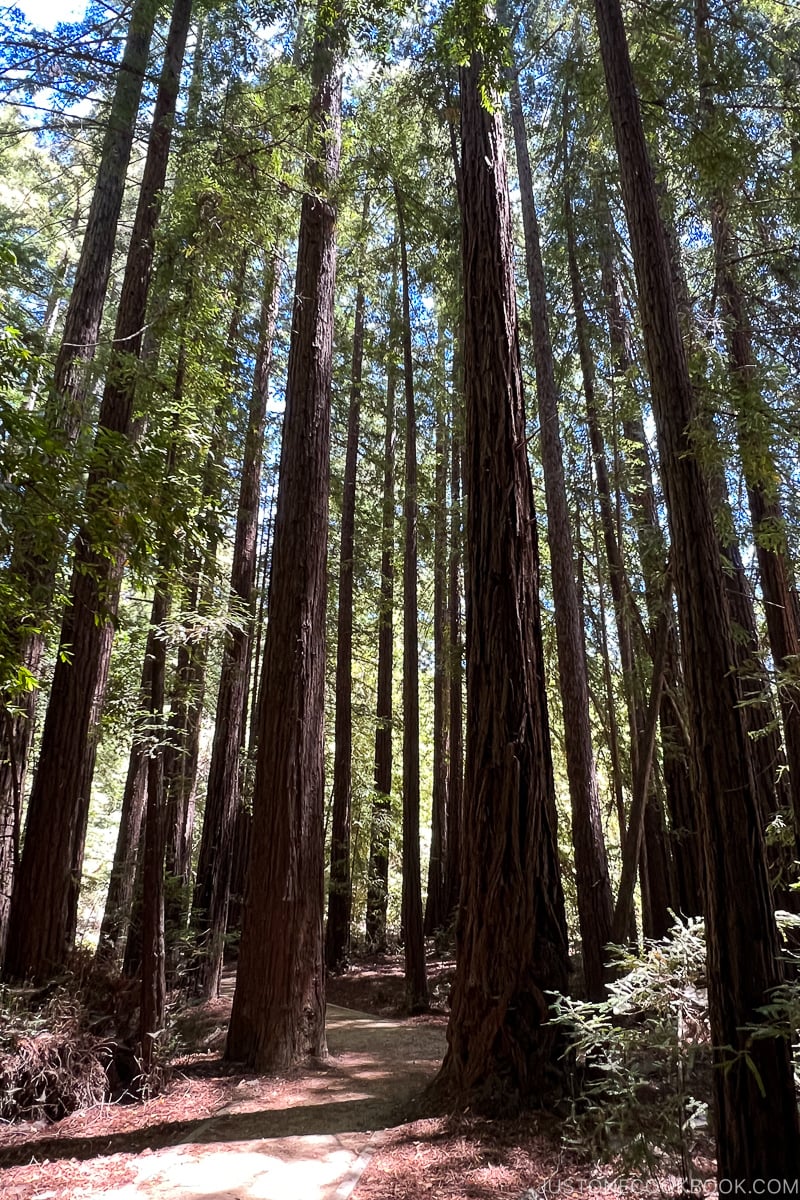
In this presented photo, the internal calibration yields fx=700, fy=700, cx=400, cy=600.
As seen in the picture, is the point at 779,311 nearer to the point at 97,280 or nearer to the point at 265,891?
the point at 97,280

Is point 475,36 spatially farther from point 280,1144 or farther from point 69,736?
point 280,1144

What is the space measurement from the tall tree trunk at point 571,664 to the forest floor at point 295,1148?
81.9 inches

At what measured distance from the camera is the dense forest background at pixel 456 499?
13.2 ft

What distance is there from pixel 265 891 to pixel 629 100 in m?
6.48

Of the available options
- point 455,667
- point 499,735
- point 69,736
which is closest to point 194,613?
Result: point 69,736

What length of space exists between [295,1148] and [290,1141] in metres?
0.11

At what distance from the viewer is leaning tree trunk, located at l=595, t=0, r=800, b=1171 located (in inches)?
108

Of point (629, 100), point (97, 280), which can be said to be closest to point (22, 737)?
point (97, 280)

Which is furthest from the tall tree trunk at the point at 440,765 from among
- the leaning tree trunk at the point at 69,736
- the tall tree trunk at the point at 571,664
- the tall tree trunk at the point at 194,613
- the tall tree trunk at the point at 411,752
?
the leaning tree trunk at the point at 69,736

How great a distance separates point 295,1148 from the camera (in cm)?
428

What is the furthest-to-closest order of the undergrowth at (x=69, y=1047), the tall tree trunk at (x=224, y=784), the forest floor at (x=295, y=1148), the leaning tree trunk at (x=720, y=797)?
the tall tree trunk at (x=224, y=784) → the undergrowth at (x=69, y=1047) → the forest floor at (x=295, y=1148) → the leaning tree trunk at (x=720, y=797)

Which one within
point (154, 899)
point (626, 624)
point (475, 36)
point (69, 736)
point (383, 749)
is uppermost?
point (475, 36)

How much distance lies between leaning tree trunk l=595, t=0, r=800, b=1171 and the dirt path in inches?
83.8

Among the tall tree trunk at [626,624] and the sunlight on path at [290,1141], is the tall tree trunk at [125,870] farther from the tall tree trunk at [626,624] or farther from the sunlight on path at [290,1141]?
the tall tree trunk at [626,624]
